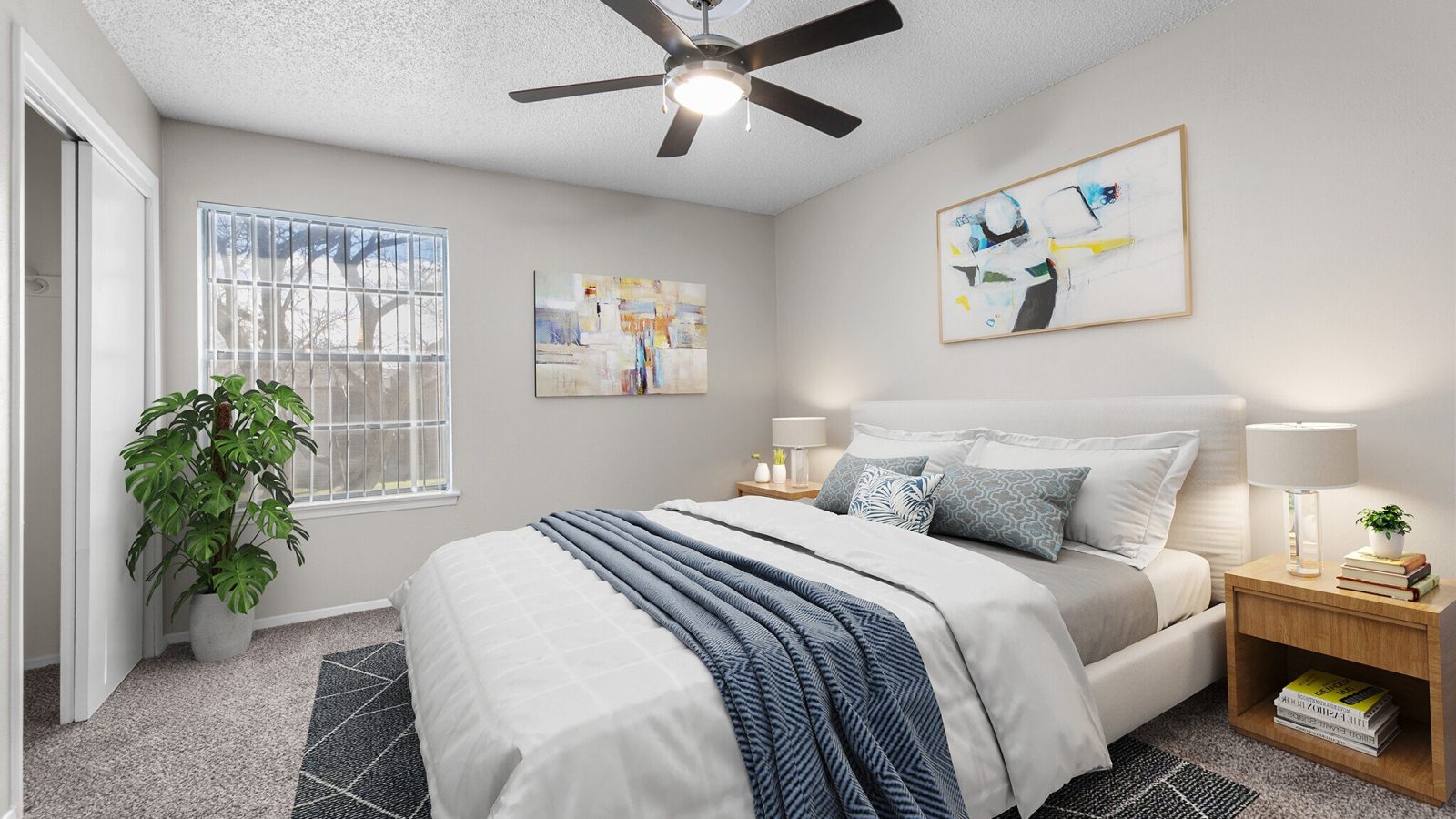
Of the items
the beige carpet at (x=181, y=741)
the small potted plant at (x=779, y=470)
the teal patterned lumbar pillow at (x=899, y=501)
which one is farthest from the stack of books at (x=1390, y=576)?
the beige carpet at (x=181, y=741)

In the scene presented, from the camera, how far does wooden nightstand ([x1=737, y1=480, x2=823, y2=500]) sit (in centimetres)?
414

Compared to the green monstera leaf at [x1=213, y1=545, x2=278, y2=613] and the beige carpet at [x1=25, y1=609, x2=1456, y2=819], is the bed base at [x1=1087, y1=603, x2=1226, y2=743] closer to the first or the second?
the beige carpet at [x1=25, y1=609, x2=1456, y2=819]

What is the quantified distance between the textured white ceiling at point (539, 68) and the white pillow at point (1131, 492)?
65.7 inches

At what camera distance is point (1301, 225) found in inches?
94.3

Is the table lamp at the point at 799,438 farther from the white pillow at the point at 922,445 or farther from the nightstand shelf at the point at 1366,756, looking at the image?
the nightstand shelf at the point at 1366,756

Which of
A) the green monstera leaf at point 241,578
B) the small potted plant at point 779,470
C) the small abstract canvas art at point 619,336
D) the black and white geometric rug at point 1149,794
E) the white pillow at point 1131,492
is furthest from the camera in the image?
the small potted plant at point 779,470

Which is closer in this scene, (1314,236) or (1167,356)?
(1314,236)

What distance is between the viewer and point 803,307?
4.88 meters

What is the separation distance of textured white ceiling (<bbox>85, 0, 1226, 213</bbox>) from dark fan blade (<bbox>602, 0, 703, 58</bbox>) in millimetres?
603

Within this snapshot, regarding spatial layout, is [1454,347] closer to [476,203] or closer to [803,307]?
[803,307]

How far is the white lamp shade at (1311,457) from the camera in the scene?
2062mm

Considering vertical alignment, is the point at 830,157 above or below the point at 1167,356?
above

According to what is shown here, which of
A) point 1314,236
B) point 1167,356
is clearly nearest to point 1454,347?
point 1314,236

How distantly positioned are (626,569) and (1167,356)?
2.35 metres
